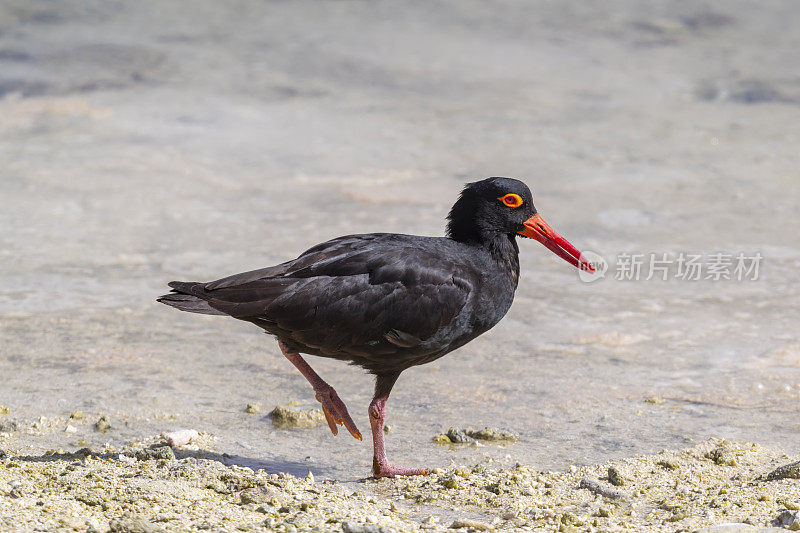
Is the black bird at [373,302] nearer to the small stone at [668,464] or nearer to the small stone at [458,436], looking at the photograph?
the small stone at [458,436]

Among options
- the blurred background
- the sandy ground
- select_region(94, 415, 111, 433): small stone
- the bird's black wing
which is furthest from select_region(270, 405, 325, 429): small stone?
select_region(94, 415, 111, 433): small stone

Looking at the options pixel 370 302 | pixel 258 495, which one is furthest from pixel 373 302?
pixel 258 495

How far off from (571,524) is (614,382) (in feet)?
7.10

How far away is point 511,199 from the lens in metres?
5.11

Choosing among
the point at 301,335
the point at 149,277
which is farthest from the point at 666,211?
the point at 301,335

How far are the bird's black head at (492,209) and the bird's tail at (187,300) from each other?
53.1 inches

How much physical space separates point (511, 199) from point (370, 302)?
0.98 metres

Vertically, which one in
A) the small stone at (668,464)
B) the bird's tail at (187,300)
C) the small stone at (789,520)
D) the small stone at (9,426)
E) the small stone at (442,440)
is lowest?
the small stone at (9,426)

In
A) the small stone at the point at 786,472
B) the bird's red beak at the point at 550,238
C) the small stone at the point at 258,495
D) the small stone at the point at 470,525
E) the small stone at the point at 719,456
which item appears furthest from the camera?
the bird's red beak at the point at 550,238

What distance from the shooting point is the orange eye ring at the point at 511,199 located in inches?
201

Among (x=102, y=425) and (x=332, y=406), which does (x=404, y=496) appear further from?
(x=102, y=425)

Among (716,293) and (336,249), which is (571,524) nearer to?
(336,249)

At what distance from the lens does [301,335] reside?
4695mm

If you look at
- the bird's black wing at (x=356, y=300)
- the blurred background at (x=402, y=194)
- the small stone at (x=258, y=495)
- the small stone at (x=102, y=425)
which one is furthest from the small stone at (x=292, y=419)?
the small stone at (x=258, y=495)
